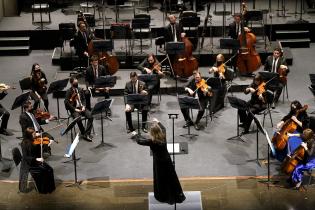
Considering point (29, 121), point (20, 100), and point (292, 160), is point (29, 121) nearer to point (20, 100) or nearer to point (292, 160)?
point (20, 100)

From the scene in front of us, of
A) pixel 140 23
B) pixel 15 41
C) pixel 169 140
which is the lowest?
pixel 169 140

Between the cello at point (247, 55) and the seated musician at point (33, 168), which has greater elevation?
the cello at point (247, 55)

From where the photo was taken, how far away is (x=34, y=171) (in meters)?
12.2

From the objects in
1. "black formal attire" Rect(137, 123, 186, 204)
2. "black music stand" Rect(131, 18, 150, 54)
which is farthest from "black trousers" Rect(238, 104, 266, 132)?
"black music stand" Rect(131, 18, 150, 54)

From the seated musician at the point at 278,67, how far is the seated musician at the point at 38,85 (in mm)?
4748

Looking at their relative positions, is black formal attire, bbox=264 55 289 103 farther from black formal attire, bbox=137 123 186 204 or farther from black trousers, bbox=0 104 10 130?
black trousers, bbox=0 104 10 130

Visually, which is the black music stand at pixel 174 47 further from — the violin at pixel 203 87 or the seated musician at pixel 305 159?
the seated musician at pixel 305 159

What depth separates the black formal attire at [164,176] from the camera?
1098 centimetres

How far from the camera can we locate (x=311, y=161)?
12.1m

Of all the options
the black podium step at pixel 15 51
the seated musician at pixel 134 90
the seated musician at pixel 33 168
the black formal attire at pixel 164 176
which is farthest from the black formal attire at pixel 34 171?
the black podium step at pixel 15 51

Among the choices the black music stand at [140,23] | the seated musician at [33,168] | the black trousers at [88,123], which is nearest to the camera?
the seated musician at [33,168]

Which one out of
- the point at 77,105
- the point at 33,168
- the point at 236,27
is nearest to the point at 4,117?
the point at 77,105

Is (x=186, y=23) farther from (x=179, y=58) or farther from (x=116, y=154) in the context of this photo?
(x=116, y=154)

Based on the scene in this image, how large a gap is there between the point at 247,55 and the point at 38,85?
15.6ft
